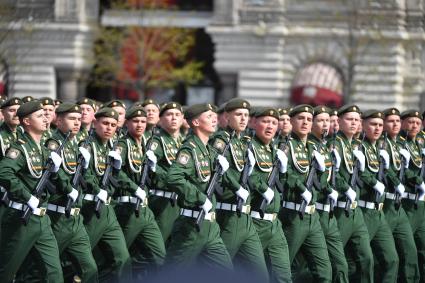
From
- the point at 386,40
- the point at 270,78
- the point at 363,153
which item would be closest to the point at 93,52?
the point at 270,78

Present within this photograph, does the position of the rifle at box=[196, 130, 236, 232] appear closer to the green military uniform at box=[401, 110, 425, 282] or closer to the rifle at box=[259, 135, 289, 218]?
the rifle at box=[259, 135, 289, 218]

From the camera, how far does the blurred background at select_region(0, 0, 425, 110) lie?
41281 mm

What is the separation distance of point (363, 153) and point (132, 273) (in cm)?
280

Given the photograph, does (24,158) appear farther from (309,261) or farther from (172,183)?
(309,261)

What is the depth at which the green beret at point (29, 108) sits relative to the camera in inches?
523

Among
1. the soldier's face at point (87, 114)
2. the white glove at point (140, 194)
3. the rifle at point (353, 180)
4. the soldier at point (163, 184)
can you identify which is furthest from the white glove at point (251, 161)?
the soldier's face at point (87, 114)

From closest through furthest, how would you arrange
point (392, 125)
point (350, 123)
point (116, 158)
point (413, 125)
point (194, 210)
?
point (194, 210)
point (116, 158)
point (350, 123)
point (392, 125)
point (413, 125)

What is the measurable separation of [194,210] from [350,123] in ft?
8.83

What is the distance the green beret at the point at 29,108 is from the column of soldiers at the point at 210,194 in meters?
0.01

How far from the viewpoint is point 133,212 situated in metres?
14.5

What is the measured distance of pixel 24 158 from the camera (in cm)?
1290

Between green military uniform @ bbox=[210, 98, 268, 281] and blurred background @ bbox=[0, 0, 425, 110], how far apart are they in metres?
26.9

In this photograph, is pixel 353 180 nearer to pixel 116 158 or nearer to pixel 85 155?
pixel 116 158

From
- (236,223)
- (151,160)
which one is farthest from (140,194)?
(236,223)
